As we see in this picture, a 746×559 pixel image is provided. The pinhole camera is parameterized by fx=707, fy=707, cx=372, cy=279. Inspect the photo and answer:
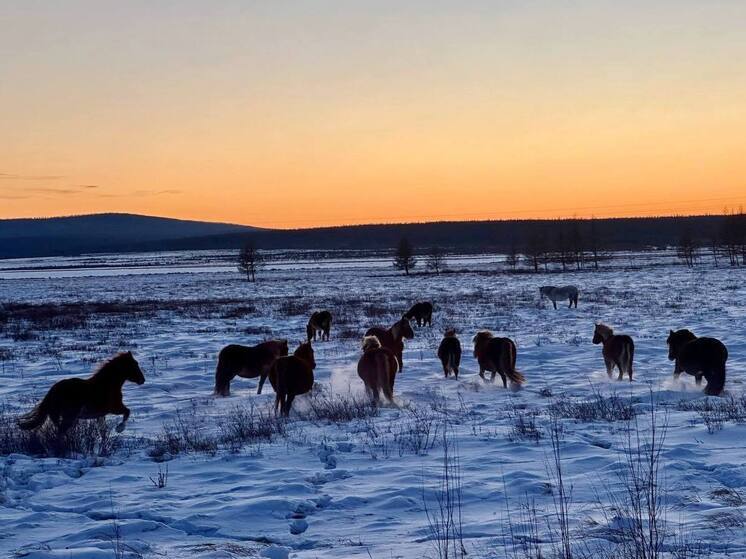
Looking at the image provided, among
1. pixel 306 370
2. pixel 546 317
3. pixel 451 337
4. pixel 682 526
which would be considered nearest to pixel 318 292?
pixel 546 317

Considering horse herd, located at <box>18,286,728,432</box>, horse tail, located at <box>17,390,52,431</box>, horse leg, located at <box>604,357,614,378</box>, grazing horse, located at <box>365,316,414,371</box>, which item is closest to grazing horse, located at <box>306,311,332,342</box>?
grazing horse, located at <box>365,316,414,371</box>

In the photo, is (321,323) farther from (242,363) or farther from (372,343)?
(242,363)

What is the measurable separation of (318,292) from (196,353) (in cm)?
2872

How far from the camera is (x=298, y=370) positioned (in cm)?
1026

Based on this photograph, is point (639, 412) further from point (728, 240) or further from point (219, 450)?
point (728, 240)

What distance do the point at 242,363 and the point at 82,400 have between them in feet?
12.6

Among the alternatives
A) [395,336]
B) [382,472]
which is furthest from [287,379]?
[395,336]

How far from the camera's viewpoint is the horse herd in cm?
875

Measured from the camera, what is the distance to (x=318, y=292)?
46.1 metres

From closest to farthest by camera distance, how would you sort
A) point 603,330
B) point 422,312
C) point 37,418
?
1. point 37,418
2. point 603,330
3. point 422,312

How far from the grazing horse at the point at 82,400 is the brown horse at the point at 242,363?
8.65 ft

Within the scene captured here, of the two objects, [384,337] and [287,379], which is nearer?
[287,379]

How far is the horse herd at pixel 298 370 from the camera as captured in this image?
28.7 ft

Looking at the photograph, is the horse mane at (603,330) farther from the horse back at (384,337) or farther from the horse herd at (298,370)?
the horse back at (384,337)
